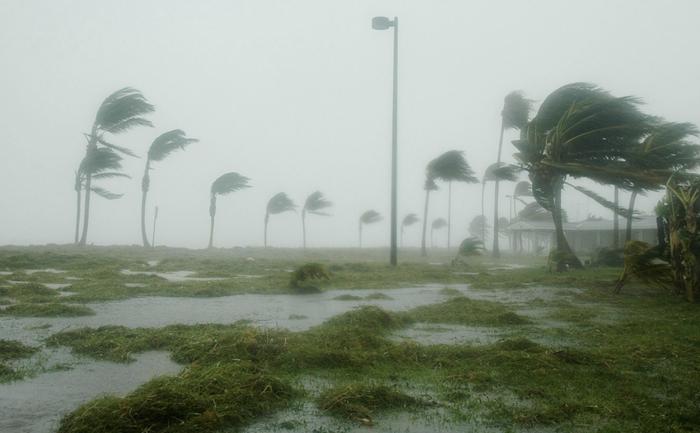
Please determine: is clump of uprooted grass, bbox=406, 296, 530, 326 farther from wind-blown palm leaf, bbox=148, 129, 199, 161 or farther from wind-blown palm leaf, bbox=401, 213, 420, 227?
wind-blown palm leaf, bbox=401, 213, 420, 227

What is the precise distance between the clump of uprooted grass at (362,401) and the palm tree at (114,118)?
87.0ft

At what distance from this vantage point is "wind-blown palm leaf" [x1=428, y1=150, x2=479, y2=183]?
32.7 meters

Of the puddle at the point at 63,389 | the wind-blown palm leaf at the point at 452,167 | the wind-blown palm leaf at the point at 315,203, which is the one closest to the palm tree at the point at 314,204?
the wind-blown palm leaf at the point at 315,203

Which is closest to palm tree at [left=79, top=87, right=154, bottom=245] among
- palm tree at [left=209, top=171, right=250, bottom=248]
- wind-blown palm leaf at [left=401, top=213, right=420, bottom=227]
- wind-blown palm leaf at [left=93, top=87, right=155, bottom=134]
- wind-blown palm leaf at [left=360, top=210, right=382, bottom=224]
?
wind-blown palm leaf at [left=93, top=87, right=155, bottom=134]

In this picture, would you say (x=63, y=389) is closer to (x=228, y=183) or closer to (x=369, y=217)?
(x=228, y=183)

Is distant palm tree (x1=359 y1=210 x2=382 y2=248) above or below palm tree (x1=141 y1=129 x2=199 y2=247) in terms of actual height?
below

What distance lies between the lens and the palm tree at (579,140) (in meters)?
15.6

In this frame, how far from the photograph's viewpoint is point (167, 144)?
3138 cm

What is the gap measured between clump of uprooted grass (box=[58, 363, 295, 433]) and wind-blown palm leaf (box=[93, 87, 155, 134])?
27316 mm

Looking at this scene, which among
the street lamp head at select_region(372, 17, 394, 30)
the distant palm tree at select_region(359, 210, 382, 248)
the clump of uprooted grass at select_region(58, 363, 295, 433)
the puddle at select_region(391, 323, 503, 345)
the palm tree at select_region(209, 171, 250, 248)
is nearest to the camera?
the clump of uprooted grass at select_region(58, 363, 295, 433)

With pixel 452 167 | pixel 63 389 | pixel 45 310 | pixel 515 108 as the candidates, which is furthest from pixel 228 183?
pixel 63 389

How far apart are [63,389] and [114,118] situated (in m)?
27.0

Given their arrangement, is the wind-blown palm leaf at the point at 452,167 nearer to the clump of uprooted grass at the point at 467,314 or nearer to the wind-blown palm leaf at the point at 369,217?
the clump of uprooted grass at the point at 467,314

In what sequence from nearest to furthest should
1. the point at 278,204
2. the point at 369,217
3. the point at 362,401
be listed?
the point at 362,401 → the point at 278,204 → the point at 369,217
